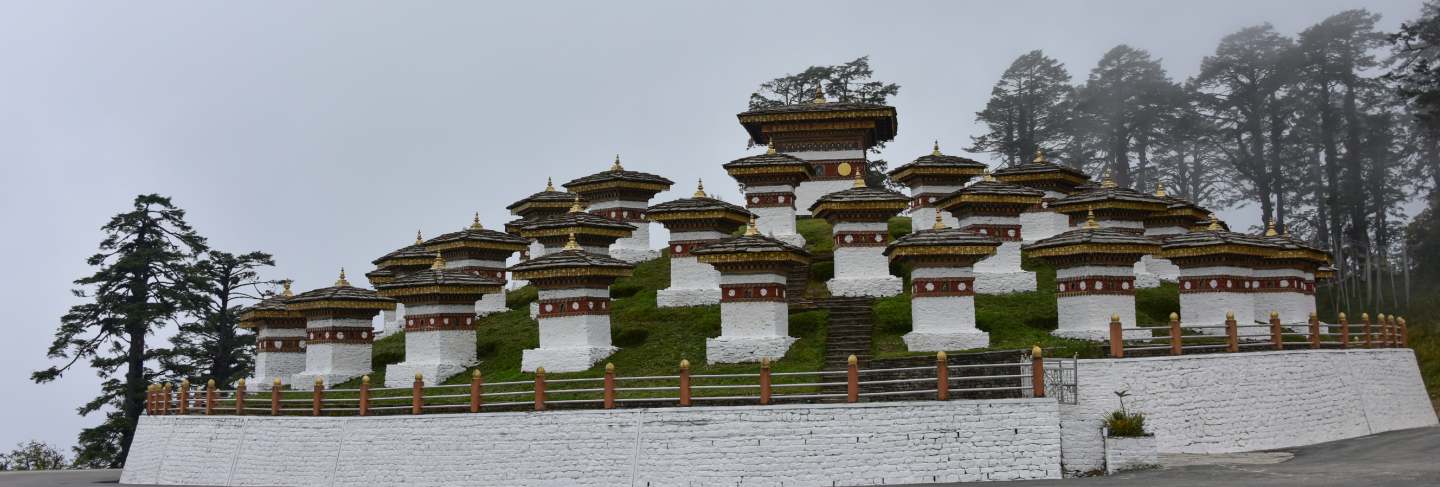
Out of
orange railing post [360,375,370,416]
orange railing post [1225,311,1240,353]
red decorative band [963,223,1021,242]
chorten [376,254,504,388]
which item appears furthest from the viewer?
red decorative band [963,223,1021,242]

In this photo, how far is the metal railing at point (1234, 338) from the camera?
25769 millimetres

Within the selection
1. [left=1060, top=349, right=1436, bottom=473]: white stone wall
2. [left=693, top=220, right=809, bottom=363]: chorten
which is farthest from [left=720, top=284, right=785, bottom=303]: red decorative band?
[left=1060, top=349, right=1436, bottom=473]: white stone wall

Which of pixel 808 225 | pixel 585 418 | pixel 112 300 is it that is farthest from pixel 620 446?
pixel 112 300

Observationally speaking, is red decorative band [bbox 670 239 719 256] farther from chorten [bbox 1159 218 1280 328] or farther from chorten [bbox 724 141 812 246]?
chorten [bbox 1159 218 1280 328]

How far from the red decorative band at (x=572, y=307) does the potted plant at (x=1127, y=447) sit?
1418 centimetres

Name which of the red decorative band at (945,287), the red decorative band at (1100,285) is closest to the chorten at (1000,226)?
the red decorative band at (1100,285)

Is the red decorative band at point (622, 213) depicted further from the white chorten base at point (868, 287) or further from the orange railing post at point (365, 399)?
the orange railing post at point (365, 399)

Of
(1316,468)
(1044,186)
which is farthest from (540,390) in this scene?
(1044,186)

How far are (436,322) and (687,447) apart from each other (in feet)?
37.6

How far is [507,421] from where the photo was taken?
25.8m

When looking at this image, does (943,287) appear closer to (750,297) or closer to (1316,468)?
(750,297)

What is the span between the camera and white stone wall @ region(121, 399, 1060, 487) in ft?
75.4

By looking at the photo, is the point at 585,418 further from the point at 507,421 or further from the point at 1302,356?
the point at 1302,356

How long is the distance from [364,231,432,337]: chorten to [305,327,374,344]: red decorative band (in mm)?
6209
